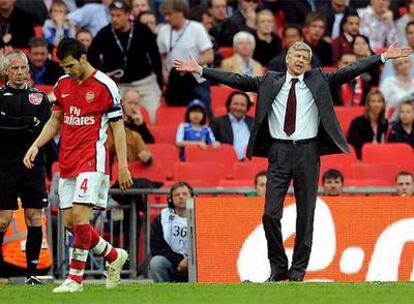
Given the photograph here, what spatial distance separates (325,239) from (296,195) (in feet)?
5.44

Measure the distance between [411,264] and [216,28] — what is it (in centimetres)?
857

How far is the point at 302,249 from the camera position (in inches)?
576

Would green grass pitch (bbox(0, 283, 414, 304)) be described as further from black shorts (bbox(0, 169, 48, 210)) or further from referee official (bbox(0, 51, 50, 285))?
black shorts (bbox(0, 169, 48, 210))

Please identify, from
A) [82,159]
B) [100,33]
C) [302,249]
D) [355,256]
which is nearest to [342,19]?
[100,33]

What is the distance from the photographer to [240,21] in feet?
77.2

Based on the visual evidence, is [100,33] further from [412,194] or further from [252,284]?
[252,284]

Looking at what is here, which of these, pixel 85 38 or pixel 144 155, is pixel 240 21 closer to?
pixel 85 38

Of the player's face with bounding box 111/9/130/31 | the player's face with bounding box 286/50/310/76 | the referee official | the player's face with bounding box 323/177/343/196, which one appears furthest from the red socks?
the player's face with bounding box 111/9/130/31

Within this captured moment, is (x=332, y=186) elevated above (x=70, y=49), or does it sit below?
below

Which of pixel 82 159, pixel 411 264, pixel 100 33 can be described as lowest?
pixel 411 264

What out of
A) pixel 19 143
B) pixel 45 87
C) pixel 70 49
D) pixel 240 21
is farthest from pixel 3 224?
pixel 240 21

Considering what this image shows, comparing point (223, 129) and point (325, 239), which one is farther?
point (223, 129)

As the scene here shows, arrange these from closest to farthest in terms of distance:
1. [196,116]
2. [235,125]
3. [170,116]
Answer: [196,116] → [235,125] → [170,116]

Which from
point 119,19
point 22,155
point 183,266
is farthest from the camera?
point 119,19
